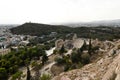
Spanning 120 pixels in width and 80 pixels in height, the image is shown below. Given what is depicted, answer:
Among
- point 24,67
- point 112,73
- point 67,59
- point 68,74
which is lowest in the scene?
point 24,67

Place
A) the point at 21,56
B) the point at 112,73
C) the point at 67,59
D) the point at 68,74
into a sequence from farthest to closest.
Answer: the point at 21,56, the point at 67,59, the point at 68,74, the point at 112,73

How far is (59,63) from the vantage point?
52.4 m

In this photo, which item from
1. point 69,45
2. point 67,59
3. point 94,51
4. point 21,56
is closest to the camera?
point 67,59

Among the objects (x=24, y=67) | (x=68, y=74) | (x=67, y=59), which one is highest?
(x=68, y=74)

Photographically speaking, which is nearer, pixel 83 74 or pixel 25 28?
pixel 83 74

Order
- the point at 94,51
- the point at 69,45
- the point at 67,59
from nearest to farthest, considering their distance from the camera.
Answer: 1. the point at 67,59
2. the point at 94,51
3. the point at 69,45

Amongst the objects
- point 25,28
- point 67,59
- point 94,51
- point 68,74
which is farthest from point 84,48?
point 25,28

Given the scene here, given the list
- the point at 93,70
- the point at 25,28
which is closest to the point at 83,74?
the point at 93,70

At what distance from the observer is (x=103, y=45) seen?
209 feet

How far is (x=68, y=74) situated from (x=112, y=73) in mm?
7518

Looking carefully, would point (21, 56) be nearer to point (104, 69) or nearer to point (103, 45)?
point (103, 45)

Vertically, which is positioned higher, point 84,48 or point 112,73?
point 112,73

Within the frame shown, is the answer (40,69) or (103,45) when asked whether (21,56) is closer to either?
(40,69)

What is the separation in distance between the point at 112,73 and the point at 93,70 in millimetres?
6084
